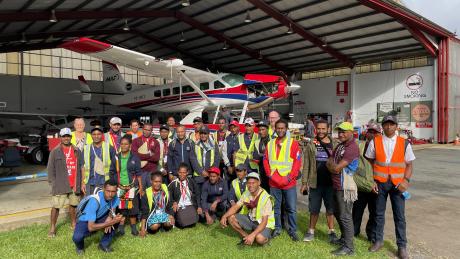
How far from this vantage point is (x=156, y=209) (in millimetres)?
5016

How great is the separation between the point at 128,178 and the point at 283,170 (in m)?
2.27

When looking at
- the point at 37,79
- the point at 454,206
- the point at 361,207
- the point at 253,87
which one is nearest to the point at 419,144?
the point at 253,87

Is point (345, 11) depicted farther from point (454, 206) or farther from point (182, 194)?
point (182, 194)

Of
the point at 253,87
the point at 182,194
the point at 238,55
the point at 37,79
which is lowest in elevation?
the point at 182,194

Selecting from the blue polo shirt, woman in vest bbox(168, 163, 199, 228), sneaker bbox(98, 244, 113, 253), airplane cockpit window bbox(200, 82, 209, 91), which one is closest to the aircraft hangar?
airplane cockpit window bbox(200, 82, 209, 91)

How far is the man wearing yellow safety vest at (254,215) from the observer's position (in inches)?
175

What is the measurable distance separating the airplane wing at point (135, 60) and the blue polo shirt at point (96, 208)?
9.08 m

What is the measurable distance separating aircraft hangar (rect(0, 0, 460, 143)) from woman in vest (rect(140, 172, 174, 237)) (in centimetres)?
1187

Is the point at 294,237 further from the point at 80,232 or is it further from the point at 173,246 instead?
the point at 80,232

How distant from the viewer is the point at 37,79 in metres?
24.8

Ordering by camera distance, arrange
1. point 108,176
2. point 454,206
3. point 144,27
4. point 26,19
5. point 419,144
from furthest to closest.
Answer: point 144,27, point 419,144, point 26,19, point 454,206, point 108,176

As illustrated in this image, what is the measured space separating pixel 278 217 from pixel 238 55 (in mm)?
21748

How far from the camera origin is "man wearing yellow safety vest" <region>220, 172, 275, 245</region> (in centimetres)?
443

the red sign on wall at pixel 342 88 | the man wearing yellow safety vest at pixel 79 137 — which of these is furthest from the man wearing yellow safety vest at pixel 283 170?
the red sign on wall at pixel 342 88
